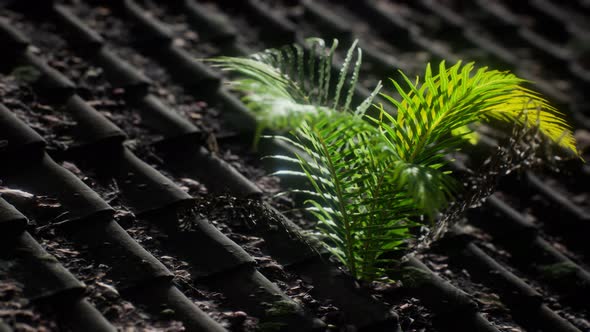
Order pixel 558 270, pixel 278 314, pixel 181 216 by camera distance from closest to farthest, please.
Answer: pixel 278 314 → pixel 181 216 → pixel 558 270

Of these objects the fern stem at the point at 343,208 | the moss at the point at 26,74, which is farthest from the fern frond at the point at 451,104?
the moss at the point at 26,74

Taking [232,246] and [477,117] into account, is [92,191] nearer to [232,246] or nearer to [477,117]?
[232,246]

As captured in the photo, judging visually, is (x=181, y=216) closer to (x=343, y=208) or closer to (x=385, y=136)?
(x=343, y=208)

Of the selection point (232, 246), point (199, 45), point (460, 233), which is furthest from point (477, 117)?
point (199, 45)

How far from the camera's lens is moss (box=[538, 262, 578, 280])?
285 cm

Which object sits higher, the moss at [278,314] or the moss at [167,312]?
the moss at [278,314]

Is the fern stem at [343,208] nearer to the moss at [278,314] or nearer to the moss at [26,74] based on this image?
the moss at [278,314]

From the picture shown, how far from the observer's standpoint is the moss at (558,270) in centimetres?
285

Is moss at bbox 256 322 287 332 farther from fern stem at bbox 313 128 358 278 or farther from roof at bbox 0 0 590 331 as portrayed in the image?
fern stem at bbox 313 128 358 278

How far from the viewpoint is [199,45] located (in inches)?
145

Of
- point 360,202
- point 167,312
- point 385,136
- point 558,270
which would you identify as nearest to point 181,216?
point 167,312

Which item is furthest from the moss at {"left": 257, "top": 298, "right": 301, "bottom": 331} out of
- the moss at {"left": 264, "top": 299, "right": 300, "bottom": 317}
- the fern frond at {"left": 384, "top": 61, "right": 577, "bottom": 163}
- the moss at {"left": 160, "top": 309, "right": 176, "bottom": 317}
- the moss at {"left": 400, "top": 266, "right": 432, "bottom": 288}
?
the fern frond at {"left": 384, "top": 61, "right": 577, "bottom": 163}

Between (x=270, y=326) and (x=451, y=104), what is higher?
(x=451, y=104)

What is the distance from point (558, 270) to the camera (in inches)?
113
